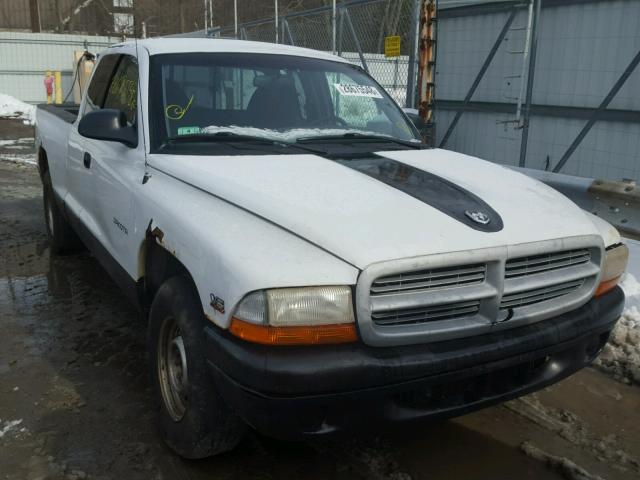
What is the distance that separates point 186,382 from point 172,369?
0.98 ft

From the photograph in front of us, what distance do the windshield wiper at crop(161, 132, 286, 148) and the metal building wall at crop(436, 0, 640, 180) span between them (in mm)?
5976

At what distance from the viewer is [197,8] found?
3062 cm

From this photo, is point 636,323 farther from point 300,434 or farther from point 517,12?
point 517,12

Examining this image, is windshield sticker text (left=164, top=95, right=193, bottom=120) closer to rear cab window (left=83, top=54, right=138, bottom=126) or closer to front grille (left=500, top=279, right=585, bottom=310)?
rear cab window (left=83, top=54, right=138, bottom=126)

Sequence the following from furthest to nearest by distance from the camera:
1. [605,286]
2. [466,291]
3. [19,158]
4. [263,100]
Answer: [19,158] < [263,100] < [605,286] < [466,291]

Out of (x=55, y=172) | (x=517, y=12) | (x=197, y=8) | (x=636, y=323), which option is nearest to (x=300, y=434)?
(x=636, y=323)

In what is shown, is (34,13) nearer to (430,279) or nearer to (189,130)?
(189,130)

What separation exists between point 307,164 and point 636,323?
2590 mm

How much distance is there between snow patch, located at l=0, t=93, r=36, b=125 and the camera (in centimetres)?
1994

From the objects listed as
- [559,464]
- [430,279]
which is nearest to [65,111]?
[430,279]

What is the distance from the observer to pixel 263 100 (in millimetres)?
3646

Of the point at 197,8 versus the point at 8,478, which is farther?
the point at 197,8

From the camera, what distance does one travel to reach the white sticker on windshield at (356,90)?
4.00 m

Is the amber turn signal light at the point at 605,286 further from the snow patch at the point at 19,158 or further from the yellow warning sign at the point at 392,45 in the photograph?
the snow patch at the point at 19,158
